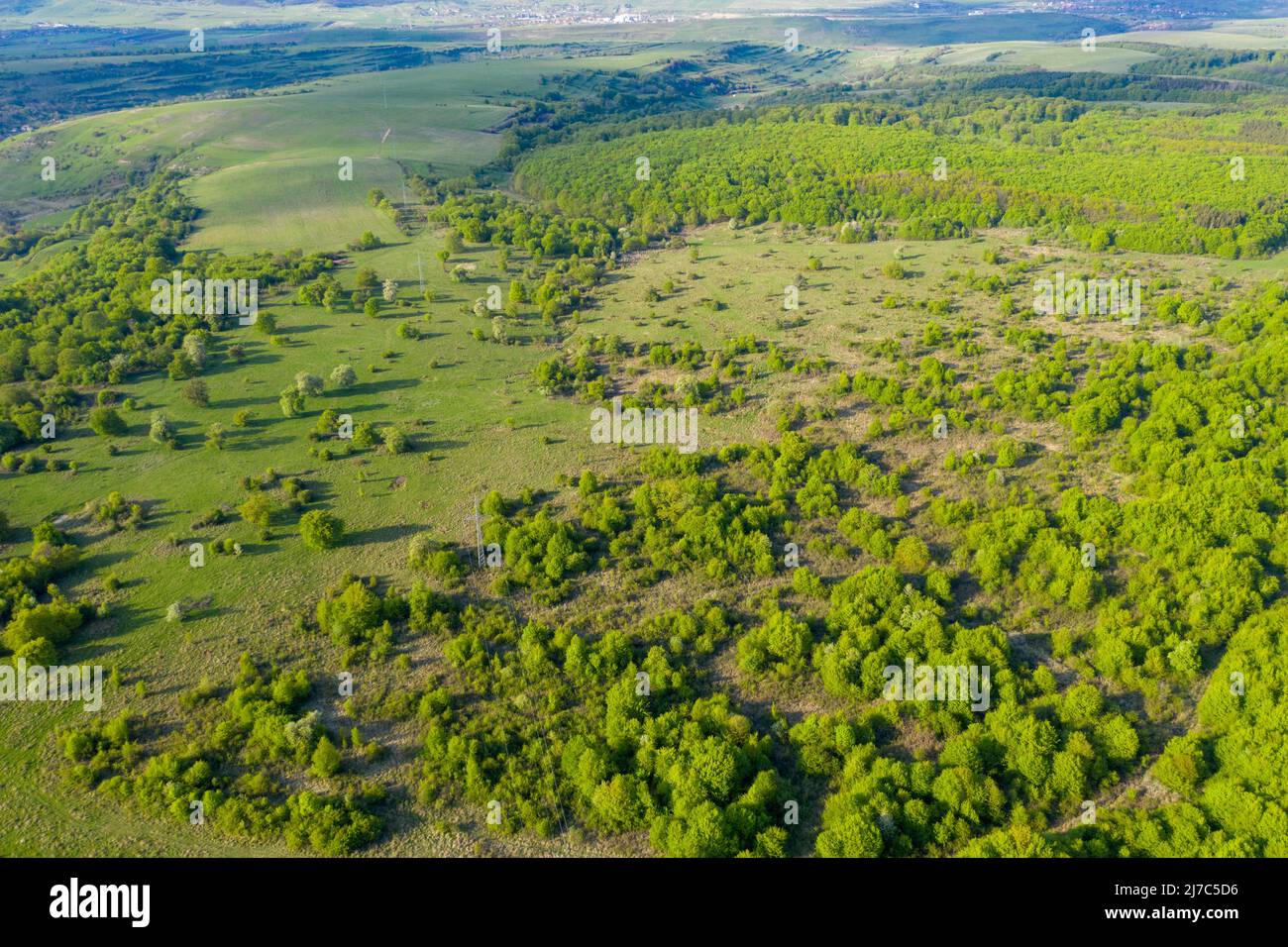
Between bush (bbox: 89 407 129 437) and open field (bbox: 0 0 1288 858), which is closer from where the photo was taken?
open field (bbox: 0 0 1288 858)

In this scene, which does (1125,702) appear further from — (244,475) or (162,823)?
(244,475)

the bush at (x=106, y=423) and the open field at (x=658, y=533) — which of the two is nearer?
the open field at (x=658, y=533)

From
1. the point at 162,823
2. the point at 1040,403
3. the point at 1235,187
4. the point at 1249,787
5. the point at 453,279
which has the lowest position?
the point at 162,823

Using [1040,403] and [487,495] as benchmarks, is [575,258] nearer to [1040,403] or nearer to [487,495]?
[487,495]

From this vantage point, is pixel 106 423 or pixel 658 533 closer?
pixel 658 533

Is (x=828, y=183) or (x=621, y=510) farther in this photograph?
(x=828, y=183)

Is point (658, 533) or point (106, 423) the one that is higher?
point (106, 423)

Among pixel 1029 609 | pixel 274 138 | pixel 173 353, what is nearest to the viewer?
pixel 1029 609

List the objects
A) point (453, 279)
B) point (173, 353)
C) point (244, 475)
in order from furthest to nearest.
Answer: point (453, 279)
point (173, 353)
point (244, 475)

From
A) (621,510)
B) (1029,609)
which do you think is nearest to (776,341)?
(621,510)

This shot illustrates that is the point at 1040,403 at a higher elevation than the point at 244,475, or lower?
higher
